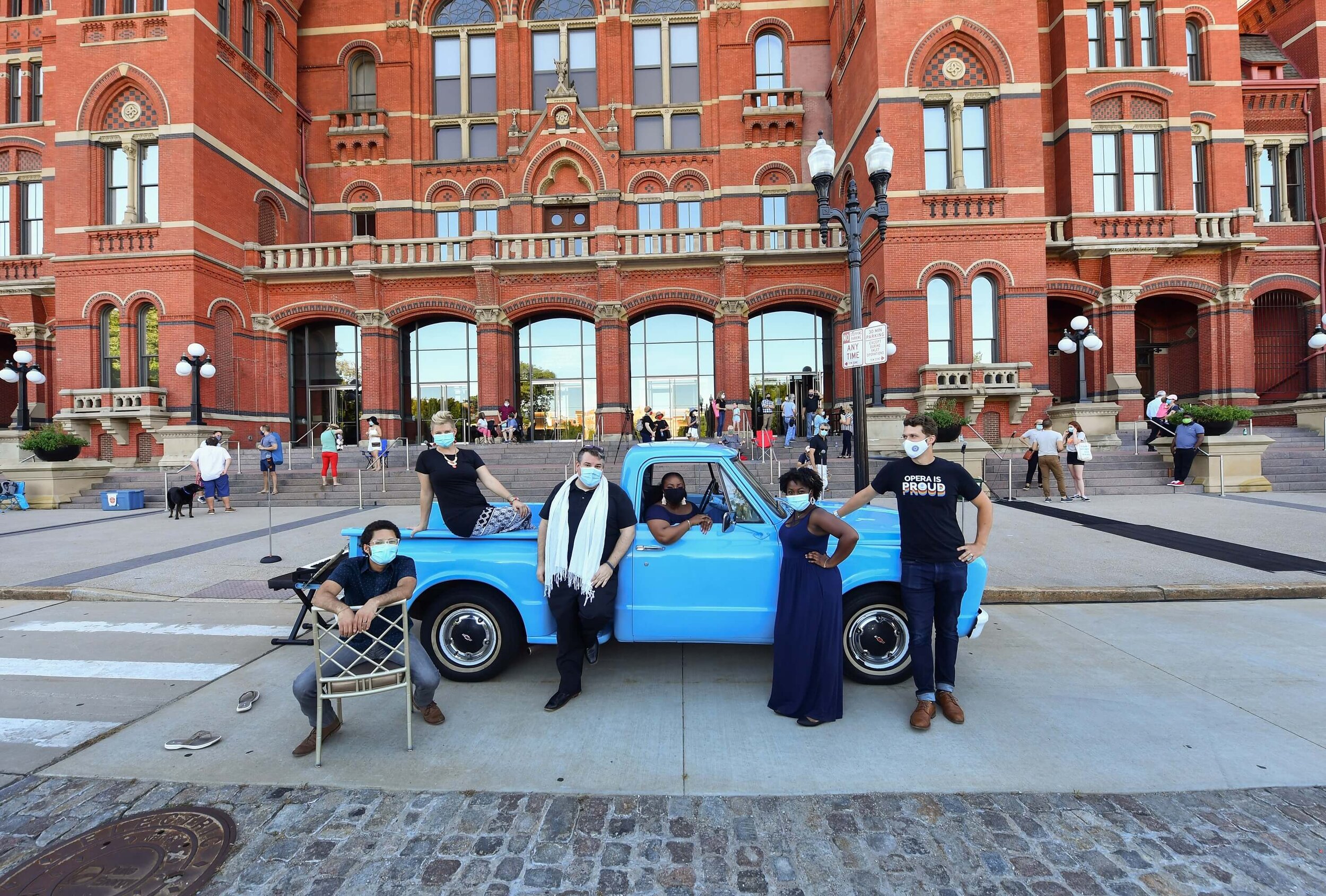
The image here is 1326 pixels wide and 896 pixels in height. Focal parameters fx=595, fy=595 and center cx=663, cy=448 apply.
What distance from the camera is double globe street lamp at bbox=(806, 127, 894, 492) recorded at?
23.9 feet

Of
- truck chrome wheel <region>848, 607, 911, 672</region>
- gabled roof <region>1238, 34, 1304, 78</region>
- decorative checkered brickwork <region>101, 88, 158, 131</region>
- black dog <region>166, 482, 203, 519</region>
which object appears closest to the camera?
truck chrome wheel <region>848, 607, 911, 672</region>

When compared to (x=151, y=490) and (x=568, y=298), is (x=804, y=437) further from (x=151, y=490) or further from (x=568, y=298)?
(x=151, y=490)

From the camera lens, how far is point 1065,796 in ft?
9.96

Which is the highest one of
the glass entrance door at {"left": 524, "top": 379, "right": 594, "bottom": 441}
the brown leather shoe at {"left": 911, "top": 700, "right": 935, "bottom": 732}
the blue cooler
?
the glass entrance door at {"left": 524, "top": 379, "right": 594, "bottom": 441}

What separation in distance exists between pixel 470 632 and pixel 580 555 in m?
1.20

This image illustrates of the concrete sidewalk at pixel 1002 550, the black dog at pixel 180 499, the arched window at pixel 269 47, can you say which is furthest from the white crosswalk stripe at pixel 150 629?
the arched window at pixel 269 47

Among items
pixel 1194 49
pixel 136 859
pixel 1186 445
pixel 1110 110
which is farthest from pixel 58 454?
pixel 1194 49

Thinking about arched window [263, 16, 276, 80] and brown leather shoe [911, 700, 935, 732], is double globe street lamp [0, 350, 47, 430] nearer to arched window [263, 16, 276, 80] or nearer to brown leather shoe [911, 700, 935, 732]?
arched window [263, 16, 276, 80]

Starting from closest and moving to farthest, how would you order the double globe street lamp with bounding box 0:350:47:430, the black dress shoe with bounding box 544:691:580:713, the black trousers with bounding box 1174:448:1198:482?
the black dress shoe with bounding box 544:691:580:713, the black trousers with bounding box 1174:448:1198:482, the double globe street lamp with bounding box 0:350:47:430

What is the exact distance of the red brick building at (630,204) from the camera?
63.5 feet

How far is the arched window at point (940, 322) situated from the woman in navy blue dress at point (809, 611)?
17787mm

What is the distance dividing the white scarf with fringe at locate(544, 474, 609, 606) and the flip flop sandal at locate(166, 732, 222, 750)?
2.17 meters

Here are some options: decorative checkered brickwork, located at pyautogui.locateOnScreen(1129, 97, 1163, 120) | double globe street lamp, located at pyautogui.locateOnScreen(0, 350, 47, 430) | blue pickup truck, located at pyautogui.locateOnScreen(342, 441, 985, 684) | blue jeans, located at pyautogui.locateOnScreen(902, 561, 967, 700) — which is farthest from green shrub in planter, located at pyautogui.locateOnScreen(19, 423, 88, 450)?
decorative checkered brickwork, located at pyautogui.locateOnScreen(1129, 97, 1163, 120)

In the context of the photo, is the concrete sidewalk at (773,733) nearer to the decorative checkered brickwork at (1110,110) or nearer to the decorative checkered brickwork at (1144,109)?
the decorative checkered brickwork at (1110,110)
